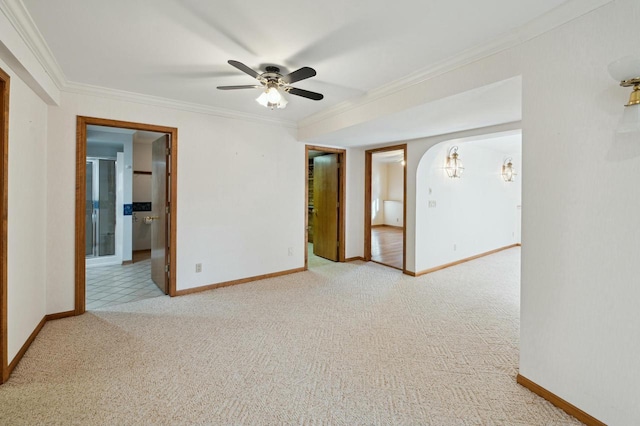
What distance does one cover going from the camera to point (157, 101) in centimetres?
343

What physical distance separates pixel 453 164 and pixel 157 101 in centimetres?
457

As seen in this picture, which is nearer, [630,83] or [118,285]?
[630,83]

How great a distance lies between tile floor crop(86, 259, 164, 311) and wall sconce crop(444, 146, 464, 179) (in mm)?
4807

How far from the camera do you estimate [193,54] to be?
7.63 feet

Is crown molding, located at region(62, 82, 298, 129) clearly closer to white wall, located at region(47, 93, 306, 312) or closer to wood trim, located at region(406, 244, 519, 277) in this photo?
white wall, located at region(47, 93, 306, 312)

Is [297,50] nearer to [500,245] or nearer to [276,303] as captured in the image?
[276,303]

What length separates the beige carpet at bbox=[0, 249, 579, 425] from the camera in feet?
5.72

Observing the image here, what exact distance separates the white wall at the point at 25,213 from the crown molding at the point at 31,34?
9.0 inches

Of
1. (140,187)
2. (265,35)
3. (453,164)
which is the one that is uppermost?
(265,35)

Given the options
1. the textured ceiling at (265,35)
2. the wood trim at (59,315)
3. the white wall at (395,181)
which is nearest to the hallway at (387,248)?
the white wall at (395,181)

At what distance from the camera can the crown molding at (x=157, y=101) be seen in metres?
3.02

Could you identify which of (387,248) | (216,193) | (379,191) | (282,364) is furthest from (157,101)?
(379,191)

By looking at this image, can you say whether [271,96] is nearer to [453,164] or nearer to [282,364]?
[282,364]

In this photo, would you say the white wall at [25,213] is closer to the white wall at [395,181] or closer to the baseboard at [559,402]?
the baseboard at [559,402]
